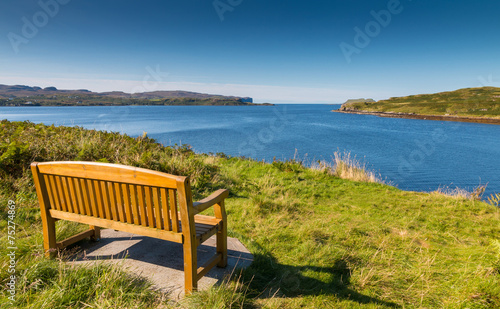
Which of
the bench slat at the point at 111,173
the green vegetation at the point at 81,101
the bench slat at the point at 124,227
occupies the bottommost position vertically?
the green vegetation at the point at 81,101

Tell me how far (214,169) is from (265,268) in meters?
4.77

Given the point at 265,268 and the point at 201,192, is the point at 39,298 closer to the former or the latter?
the point at 265,268

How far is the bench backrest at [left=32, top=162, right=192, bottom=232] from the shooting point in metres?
2.27

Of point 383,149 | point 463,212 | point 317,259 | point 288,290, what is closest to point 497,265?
point 317,259

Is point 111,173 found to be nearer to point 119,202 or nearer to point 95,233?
point 119,202

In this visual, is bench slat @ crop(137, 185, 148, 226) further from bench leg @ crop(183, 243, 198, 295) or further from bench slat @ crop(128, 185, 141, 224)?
bench leg @ crop(183, 243, 198, 295)

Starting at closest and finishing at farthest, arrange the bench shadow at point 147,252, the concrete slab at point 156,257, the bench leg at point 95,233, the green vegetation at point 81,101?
the concrete slab at point 156,257 < the bench shadow at point 147,252 < the bench leg at point 95,233 < the green vegetation at point 81,101

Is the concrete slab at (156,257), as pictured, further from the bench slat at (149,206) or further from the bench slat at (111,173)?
the bench slat at (111,173)

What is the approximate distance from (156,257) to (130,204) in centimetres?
100

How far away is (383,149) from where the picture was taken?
Result: 28453mm

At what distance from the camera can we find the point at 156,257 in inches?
128

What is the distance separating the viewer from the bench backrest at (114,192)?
7.44 ft

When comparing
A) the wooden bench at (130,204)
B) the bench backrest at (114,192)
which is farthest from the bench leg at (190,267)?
the bench backrest at (114,192)

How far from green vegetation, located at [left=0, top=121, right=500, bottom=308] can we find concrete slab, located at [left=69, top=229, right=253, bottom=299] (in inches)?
6.5
